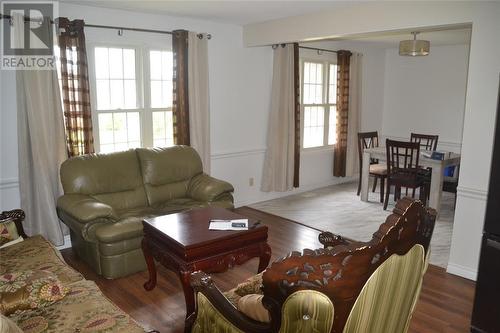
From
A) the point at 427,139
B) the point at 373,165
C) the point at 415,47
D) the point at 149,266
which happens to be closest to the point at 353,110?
the point at 373,165

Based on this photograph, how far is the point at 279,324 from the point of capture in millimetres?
1294

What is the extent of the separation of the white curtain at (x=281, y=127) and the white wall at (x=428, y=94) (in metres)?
2.72

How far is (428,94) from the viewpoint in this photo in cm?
695

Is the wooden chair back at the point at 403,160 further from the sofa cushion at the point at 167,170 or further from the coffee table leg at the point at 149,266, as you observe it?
the coffee table leg at the point at 149,266

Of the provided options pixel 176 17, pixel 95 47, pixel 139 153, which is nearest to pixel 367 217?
pixel 139 153

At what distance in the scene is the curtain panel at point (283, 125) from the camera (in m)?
5.49

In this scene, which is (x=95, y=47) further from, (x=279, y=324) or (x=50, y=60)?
(x=279, y=324)

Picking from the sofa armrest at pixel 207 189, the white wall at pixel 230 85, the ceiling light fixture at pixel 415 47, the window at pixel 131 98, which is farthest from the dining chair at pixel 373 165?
the window at pixel 131 98

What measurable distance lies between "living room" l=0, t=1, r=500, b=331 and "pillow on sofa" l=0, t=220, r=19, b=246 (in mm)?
789

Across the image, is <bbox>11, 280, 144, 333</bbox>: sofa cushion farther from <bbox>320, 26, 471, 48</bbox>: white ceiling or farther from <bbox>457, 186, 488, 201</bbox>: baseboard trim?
<bbox>320, 26, 471, 48</bbox>: white ceiling

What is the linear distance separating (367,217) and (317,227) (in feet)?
2.54

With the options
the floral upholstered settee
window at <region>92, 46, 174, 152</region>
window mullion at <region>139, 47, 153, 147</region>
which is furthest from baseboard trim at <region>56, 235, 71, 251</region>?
the floral upholstered settee

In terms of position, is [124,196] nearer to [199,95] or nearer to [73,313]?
[199,95]

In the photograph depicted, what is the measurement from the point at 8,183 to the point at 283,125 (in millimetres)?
3395
